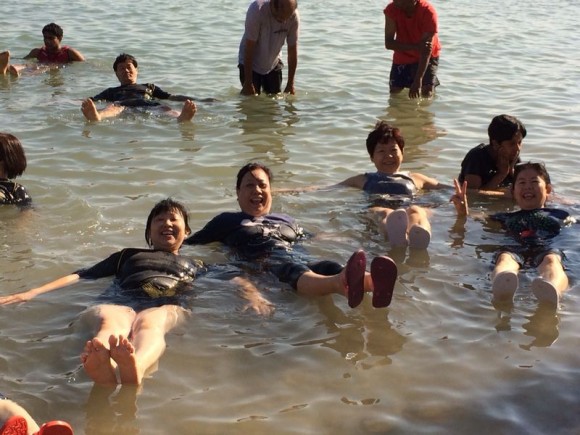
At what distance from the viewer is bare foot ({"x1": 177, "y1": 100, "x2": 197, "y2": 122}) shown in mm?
10156

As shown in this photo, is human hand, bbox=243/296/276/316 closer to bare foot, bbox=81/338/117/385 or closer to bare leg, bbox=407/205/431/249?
bare foot, bbox=81/338/117/385

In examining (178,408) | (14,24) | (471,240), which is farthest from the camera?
(14,24)

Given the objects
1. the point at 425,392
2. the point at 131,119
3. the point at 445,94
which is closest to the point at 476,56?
the point at 445,94

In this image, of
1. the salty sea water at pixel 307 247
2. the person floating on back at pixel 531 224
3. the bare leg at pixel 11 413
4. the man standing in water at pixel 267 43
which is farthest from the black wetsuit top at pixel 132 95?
the bare leg at pixel 11 413

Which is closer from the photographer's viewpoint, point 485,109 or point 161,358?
point 161,358

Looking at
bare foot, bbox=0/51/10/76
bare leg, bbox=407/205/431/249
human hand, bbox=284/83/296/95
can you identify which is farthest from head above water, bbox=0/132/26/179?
bare foot, bbox=0/51/10/76

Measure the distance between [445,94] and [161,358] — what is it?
27.5 ft

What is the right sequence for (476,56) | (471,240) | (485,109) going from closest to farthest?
(471,240) < (485,109) < (476,56)

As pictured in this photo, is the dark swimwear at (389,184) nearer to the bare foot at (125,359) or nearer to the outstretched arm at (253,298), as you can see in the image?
the outstretched arm at (253,298)

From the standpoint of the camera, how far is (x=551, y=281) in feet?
18.2

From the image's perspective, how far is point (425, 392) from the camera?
4395 mm

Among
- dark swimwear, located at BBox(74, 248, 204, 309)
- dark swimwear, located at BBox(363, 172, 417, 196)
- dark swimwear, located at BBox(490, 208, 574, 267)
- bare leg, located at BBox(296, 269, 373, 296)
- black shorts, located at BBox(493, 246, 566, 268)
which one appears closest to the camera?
bare leg, located at BBox(296, 269, 373, 296)

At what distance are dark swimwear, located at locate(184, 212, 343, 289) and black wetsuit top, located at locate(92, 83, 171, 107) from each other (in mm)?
4886

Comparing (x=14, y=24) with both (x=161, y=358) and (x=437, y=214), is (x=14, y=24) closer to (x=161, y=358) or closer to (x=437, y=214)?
(x=437, y=214)
